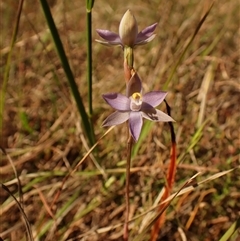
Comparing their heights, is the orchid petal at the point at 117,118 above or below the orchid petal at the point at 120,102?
below

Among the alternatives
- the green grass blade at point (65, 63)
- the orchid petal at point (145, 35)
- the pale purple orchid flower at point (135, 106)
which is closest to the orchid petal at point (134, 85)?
the pale purple orchid flower at point (135, 106)

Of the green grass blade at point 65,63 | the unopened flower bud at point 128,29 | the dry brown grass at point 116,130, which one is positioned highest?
Result: the unopened flower bud at point 128,29

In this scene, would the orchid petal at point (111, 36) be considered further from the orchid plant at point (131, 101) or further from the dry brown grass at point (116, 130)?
the dry brown grass at point (116, 130)

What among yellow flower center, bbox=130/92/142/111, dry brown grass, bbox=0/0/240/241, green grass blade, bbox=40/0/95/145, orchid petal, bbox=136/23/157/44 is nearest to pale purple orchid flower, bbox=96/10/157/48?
orchid petal, bbox=136/23/157/44

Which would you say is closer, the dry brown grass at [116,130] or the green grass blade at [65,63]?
the green grass blade at [65,63]

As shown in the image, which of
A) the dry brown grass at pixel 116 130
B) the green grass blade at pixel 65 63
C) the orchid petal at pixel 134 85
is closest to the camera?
the orchid petal at pixel 134 85

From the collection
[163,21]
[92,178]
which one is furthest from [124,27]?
[163,21]

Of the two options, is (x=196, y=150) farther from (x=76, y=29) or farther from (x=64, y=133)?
(x=76, y=29)
